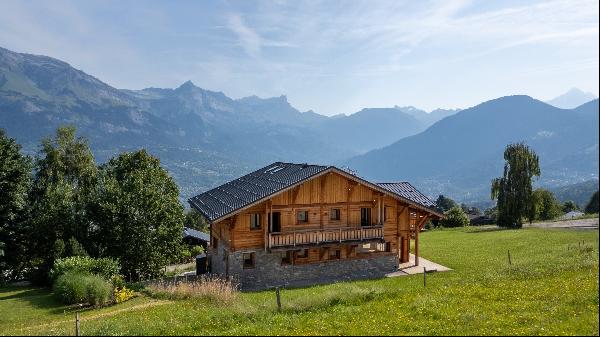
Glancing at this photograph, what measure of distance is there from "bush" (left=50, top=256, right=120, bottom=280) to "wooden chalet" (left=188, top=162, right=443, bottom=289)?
257 inches

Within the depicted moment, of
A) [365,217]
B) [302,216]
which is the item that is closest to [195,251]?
[302,216]

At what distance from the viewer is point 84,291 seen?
24000 mm

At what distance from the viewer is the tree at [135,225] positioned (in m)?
34.0

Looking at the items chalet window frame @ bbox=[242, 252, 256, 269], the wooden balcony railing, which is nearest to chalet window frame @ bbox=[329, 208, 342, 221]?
the wooden balcony railing

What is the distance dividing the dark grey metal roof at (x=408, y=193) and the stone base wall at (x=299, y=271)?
4.74 m

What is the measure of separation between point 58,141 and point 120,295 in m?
27.3

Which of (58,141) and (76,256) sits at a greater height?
(58,141)

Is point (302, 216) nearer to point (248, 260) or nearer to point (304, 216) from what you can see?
point (304, 216)

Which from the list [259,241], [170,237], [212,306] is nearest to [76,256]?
[170,237]

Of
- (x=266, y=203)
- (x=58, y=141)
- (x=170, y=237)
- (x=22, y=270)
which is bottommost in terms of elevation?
(x=22, y=270)

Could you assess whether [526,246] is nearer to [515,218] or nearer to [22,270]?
[515,218]

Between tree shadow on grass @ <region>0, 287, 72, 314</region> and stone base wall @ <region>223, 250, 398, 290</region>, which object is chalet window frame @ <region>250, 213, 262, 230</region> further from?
tree shadow on grass @ <region>0, 287, 72, 314</region>

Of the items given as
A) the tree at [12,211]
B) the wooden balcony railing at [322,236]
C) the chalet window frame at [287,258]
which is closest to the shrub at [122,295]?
the wooden balcony railing at [322,236]

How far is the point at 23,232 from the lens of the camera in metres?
36.8
